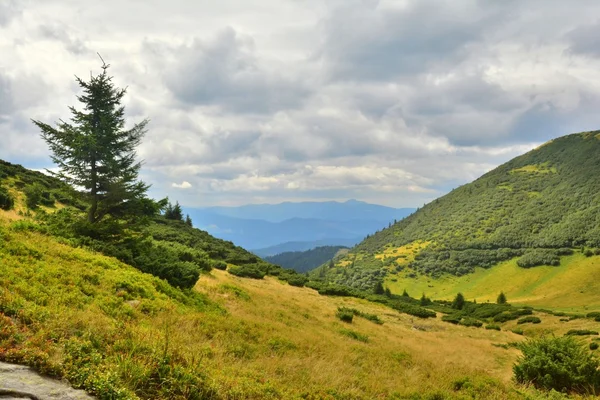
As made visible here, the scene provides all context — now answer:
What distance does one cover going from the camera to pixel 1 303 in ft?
21.5

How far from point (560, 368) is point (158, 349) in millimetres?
12768

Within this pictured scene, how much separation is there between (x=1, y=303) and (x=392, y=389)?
9.03 metres

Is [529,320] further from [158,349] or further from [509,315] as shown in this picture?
[158,349]

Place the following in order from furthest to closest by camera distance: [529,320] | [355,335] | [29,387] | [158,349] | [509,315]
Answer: [509,315], [529,320], [355,335], [158,349], [29,387]

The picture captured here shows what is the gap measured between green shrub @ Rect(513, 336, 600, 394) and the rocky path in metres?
13.6

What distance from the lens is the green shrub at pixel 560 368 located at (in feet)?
36.0

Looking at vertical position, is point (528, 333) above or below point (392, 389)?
below

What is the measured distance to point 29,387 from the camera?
452 cm

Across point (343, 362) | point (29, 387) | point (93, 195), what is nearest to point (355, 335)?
point (343, 362)

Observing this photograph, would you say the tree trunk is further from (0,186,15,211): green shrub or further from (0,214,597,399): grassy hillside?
(0,186,15,211): green shrub

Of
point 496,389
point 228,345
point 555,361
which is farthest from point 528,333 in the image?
point 228,345

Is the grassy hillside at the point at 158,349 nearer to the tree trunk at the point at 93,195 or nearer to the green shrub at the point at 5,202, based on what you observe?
the tree trunk at the point at 93,195

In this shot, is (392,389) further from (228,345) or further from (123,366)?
(123,366)

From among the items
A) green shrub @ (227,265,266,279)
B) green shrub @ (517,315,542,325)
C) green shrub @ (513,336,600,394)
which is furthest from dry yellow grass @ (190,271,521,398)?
green shrub @ (517,315,542,325)
